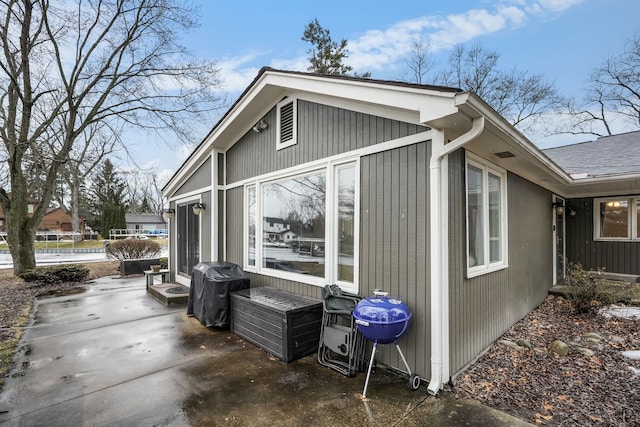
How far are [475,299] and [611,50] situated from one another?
17652 mm

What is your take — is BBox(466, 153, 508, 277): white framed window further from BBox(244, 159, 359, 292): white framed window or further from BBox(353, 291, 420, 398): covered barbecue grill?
BBox(244, 159, 359, 292): white framed window

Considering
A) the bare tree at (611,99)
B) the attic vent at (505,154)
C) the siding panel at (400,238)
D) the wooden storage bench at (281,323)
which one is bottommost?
the wooden storage bench at (281,323)

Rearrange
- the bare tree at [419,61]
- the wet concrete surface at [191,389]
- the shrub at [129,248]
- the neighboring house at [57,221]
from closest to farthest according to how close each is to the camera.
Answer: the wet concrete surface at [191,389] → the shrub at [129,248] → the bare tree at [419,61] → the neighboring house at [57,221]

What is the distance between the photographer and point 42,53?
9.95m

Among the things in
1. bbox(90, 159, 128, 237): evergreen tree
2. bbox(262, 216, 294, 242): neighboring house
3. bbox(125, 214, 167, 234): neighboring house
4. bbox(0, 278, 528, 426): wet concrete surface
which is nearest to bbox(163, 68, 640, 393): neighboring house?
bbox(262, 216, 294, 242): neighboring house

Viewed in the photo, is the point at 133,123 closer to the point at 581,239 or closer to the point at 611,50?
the point at 581,239

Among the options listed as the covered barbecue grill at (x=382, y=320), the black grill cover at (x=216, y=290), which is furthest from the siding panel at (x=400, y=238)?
the black grill cover at (x=216, y=290)

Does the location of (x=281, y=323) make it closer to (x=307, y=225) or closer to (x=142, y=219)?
(x=307, y=225)

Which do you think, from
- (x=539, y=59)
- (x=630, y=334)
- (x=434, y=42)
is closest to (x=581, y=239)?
(x=630, y=334)

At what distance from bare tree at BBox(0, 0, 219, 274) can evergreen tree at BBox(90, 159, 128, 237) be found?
1951 centimetres

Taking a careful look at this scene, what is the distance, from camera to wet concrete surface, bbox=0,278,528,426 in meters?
2.46

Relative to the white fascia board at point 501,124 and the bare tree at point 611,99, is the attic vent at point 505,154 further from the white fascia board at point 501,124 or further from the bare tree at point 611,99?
the bare tree at point 611,99

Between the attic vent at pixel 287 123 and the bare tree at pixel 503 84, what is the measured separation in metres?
12.8

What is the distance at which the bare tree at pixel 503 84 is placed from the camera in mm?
14391
